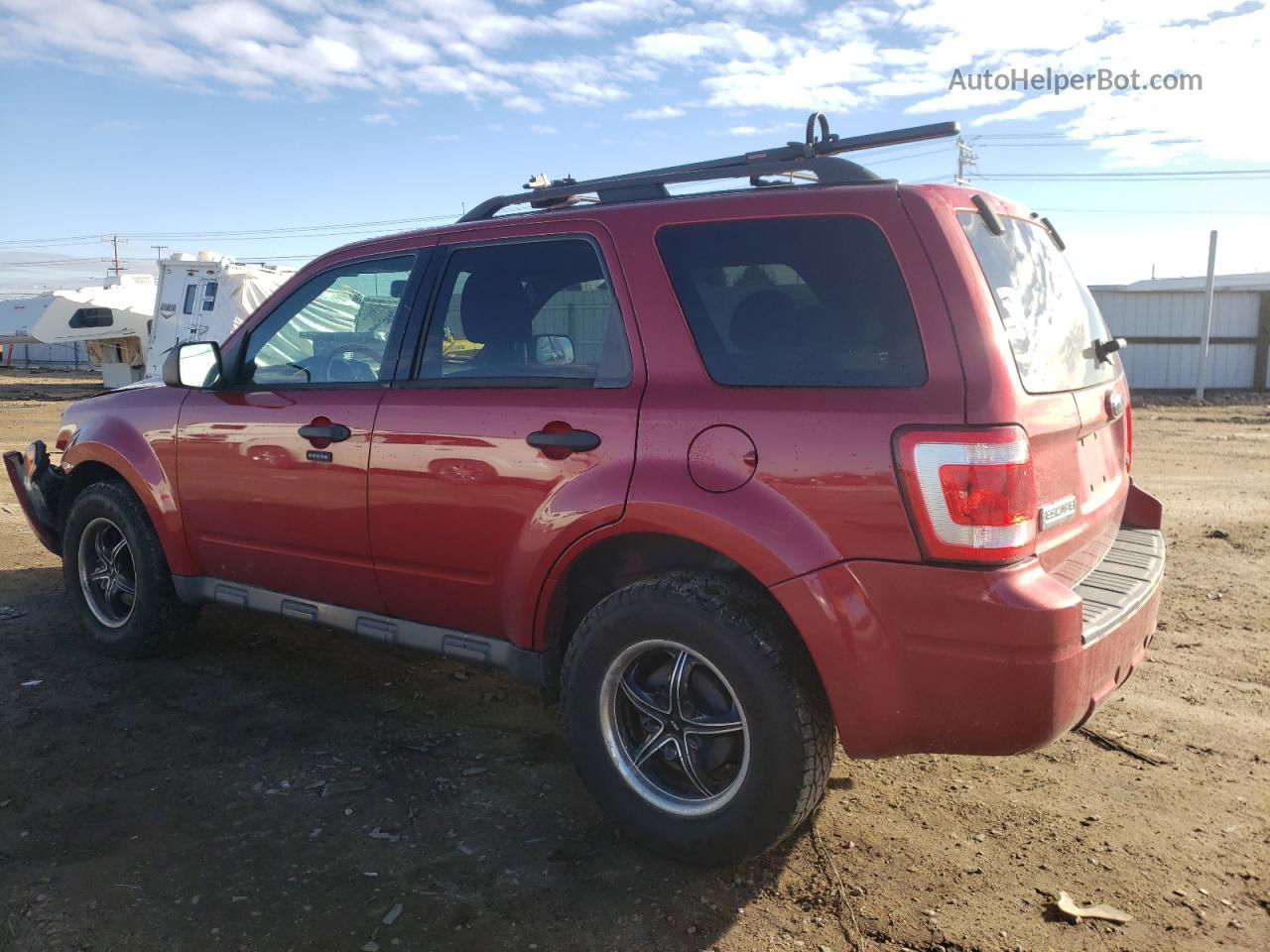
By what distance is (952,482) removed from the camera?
251 cm

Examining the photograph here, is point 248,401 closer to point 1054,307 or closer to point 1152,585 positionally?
point 1054,307

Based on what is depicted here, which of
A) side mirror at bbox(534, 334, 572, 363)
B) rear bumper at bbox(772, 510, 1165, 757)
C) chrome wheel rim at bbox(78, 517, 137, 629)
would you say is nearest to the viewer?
rear bumper at bbox(772, 510, 1165, 757)

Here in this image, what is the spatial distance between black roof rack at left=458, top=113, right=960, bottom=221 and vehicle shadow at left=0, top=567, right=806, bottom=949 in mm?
2139

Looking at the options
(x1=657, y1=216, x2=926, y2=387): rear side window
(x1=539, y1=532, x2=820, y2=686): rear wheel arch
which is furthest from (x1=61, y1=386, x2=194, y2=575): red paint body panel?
(x1=657, y1=216, x2=926, y2=387): rear side window

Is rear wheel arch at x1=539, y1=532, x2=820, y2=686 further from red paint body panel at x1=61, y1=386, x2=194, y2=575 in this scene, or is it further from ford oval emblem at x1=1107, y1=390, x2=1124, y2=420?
red paint body panel at x1=61, y1=386, x2=194, y2=575

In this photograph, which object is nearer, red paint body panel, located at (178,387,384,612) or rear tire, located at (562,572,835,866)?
rear tire, located at (562,572,835,866)

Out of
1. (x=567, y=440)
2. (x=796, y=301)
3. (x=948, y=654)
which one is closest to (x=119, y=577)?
(x=567, y=440)

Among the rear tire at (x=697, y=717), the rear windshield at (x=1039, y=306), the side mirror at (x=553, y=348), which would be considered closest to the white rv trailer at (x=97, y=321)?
the side mirror at (x=553, y=348)

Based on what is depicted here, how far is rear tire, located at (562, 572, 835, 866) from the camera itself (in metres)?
2.78

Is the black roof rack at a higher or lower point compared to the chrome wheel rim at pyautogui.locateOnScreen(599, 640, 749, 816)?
higher

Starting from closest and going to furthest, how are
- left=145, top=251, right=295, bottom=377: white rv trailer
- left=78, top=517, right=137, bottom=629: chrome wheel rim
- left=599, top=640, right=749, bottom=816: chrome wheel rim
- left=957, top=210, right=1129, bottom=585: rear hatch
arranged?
left=957, top=210, right=1129, bottom=585: rear hatch < left=599, top=640, right=749, bottom=816: chrome wheel rim < left=78, top=517, right=137, bottom=629: chrome wheel rim < left=145, top=251, right=295, bottom=377: white rv trailer

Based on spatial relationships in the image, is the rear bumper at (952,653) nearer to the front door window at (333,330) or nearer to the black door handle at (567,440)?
the black door handle at (567,440)

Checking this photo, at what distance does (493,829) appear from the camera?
328cm

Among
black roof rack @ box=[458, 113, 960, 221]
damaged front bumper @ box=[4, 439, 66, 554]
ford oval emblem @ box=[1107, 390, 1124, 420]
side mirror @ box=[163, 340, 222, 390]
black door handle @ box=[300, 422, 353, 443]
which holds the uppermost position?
black roof rack @ box=[458, 113, 960, 221]
